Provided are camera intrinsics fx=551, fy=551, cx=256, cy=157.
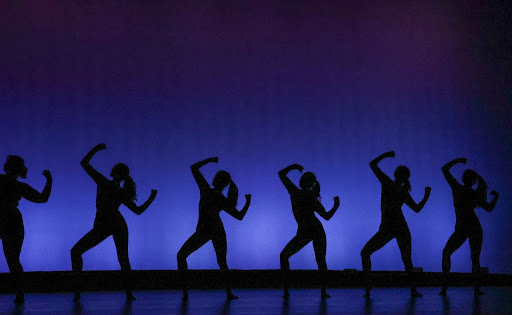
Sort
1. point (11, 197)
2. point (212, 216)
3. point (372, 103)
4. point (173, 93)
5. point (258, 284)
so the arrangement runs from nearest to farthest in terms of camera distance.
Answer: point (11, 197), point (212, 216), point (258, 284), point (173, 93), point (372, 103)

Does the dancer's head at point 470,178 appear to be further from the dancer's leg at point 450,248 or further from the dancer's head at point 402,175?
the dancer's head at point 402,175

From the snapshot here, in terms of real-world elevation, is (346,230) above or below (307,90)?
below

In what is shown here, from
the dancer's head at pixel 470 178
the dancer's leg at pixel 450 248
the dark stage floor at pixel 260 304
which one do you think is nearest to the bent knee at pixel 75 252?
the dark stage floor at pixel 260 304

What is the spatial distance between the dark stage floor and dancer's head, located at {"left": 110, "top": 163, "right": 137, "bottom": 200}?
1.09 m

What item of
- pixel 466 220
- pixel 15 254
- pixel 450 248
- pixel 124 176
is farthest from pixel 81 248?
pixel 466 220

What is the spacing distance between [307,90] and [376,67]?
3.96 feet

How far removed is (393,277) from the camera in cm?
774

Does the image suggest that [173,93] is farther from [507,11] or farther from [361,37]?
[507,11]

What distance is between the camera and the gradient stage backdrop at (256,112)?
742 centimetres

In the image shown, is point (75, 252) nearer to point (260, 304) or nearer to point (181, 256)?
point (181, 256)

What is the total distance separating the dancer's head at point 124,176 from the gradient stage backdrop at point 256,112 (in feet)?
6.27

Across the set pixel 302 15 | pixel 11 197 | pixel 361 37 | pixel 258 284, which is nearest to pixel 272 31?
pixel 302 15

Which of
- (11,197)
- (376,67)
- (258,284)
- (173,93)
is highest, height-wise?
(376,67)

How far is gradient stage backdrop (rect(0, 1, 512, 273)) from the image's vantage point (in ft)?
24.3
